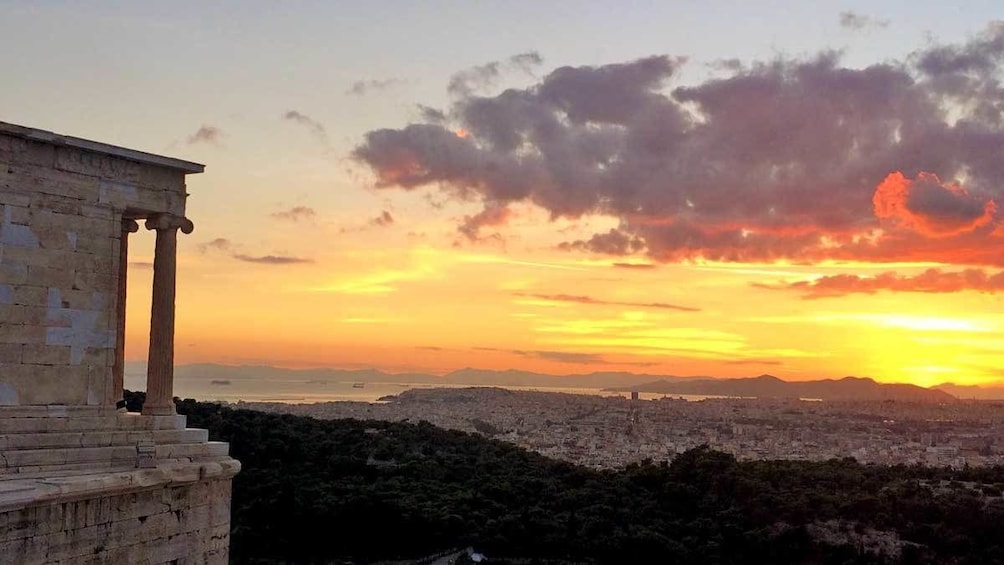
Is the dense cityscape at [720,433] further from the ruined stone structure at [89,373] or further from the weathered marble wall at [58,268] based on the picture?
the weathered marble wall at [58,268]

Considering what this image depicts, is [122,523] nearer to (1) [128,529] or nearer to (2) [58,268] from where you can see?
(1) [128,529]

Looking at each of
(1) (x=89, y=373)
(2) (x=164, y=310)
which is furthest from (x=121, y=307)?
(1) (x=89, y=373)

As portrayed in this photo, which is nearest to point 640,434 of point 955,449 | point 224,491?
point 955,449

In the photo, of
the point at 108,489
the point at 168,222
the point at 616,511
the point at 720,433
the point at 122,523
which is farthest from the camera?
the point at 720,433

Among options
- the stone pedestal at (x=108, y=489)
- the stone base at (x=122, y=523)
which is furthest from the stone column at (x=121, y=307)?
the stone base at (x=122, y=523)

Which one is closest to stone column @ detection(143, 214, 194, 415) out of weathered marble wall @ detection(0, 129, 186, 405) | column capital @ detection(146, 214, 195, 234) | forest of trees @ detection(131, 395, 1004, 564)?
column capital @ detection(146, 214, 195, 234)

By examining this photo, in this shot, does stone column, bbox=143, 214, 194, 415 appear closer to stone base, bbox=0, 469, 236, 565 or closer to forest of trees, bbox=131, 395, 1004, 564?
stone base, bbox=0, 469, 236, 565
